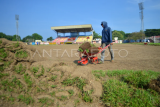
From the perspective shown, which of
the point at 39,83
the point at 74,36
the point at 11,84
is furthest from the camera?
the point at 74,36

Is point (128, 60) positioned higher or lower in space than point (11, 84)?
higher

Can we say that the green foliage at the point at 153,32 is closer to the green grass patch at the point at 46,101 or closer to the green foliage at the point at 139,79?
the green foliage at the point at 139,79

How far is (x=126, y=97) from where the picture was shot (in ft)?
7.34

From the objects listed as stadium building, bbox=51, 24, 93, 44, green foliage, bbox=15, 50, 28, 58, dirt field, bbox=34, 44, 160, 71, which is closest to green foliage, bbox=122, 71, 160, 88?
dirt field, bbox=34, 44, 160, 71

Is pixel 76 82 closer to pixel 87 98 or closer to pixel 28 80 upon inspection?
pixel 87 98

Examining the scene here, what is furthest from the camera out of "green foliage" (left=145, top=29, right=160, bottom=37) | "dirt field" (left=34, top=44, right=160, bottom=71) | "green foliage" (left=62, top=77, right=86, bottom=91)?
"green foliage" (left=145, top=29, right=160, bottom=37)

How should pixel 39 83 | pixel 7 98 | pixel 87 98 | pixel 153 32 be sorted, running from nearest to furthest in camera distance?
1. pixel 87 98
2. pixel 7 98
3. pixel 39 83
4. pixel 153 32

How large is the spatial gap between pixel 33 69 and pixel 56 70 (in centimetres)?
67

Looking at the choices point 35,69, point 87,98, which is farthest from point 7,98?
point 87,98

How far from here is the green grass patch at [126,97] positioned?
205cm

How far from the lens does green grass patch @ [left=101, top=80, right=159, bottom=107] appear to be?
2.05m

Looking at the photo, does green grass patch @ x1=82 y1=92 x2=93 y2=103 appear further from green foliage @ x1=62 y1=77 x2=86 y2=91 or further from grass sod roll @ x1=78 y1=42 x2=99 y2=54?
grass sod roll @ x1=78 y1=42 x2=99 y2=54

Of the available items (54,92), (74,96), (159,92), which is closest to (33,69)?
(54,92)

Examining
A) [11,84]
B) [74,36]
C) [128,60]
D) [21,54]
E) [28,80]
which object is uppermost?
[74,36]
